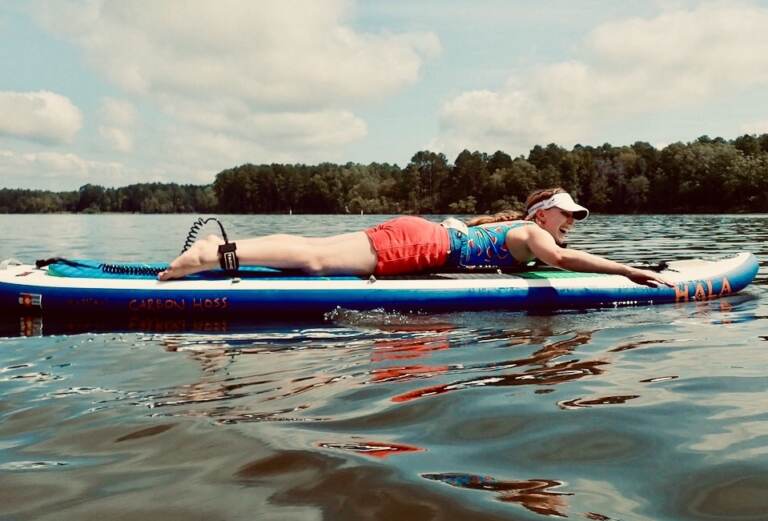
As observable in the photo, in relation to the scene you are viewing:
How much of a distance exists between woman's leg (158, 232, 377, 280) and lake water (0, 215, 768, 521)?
3.98 feet

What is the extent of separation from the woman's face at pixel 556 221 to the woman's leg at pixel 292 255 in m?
1.61

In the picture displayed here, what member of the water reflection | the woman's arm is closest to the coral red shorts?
the woman's arm

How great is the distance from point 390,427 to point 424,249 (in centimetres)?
359

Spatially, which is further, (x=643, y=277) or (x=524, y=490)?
(x=643, y=277)

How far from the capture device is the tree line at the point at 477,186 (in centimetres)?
7438

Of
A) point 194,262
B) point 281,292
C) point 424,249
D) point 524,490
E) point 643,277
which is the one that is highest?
point 424,249

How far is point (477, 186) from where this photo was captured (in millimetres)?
98562

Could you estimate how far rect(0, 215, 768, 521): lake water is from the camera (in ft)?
6.75

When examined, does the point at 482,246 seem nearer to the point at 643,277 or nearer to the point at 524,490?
the point at 643,277

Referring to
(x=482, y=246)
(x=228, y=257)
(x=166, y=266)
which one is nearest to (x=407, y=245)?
(x=482, y=246)

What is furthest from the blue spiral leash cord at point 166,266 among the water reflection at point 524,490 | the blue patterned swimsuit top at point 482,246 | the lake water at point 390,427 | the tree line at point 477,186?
the tree line at point 477,186

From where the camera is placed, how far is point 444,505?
200 centimetres

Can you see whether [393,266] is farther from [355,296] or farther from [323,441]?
[323,441]

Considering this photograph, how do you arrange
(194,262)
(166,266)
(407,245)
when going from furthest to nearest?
(166,266) → (407,245) → (194,262)
